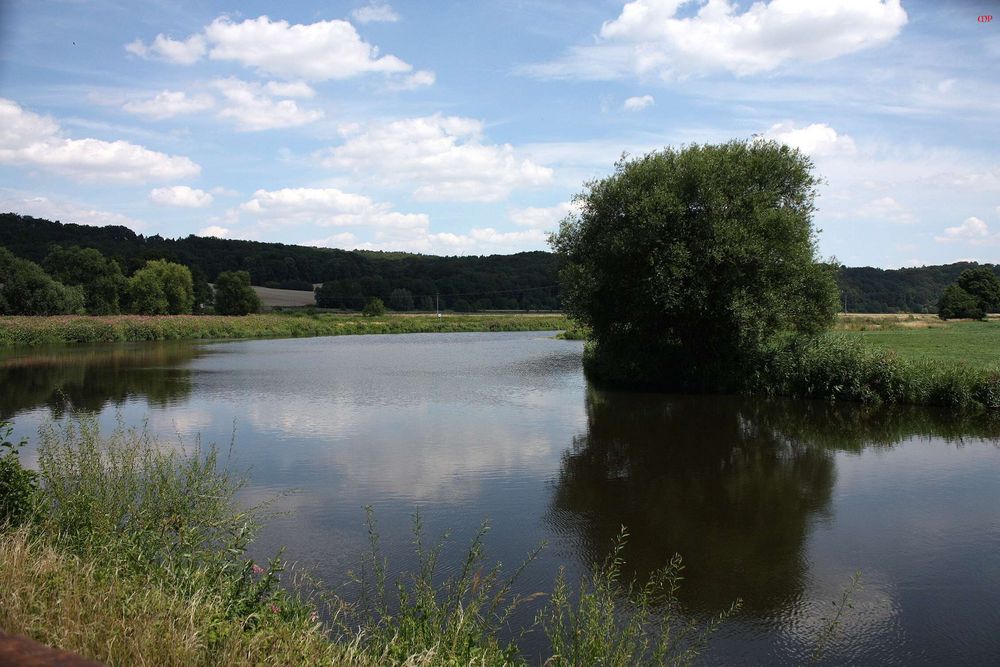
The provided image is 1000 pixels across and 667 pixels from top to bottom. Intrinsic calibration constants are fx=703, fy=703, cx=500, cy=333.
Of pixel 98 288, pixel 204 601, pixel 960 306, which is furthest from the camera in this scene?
pixel 98 288

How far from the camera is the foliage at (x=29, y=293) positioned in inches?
2096

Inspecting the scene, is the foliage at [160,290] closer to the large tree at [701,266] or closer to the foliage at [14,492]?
the large tree at [701,266]

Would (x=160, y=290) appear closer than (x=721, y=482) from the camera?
No

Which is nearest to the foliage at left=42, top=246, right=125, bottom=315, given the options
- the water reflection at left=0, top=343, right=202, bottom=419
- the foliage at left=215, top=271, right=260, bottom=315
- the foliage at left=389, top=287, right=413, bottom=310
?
the foliage at left=215, top=271, right=260, bottom=315

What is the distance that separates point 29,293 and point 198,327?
478 inches

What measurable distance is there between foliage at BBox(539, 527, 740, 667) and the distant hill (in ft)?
293

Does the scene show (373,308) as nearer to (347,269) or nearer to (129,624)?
(347,269)

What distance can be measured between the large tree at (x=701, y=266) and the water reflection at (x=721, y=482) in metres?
2.94

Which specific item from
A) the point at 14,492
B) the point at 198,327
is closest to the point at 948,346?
the point at 14,492

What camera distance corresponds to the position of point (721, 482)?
38.5ft

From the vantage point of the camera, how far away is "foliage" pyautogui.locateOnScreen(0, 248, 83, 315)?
53.2m

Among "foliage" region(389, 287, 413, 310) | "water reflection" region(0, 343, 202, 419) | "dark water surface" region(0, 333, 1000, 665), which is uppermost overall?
"foliage" region(389, 287, 413, 310)

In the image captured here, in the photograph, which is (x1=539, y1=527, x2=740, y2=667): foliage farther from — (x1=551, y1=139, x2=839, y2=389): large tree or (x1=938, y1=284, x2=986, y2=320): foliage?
(x1=938, y1=284, x2=986, y2=320): foliage

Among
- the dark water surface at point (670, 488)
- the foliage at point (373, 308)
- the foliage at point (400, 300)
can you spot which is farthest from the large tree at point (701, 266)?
the foliage at point (400, 300)
